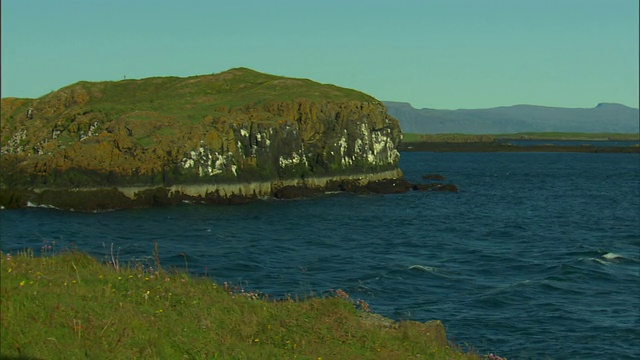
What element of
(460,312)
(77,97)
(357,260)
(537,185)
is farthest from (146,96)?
(460,312)

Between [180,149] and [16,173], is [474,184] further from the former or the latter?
[16,173]

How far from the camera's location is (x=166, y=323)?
562 inches

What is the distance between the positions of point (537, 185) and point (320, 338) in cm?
9467

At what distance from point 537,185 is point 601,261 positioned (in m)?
65.3

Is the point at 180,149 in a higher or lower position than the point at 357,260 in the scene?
higher

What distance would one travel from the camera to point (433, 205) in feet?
243

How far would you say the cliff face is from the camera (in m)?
66.6

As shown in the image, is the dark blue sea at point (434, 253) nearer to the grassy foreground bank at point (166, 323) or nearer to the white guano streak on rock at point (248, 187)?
the white guano streak on rock at point (248, 187)

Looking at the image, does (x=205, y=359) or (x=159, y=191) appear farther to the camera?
(x=159, y=191)

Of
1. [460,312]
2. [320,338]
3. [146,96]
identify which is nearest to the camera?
[320,338]

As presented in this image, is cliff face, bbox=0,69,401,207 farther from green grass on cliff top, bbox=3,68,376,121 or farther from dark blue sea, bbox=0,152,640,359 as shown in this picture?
dark blue sea, bbox=0,152,640,359

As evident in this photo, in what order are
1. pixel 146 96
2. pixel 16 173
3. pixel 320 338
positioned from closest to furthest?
pixel 320 338 → pixel 16 173 → pixel 146 96

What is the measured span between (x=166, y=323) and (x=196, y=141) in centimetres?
5938

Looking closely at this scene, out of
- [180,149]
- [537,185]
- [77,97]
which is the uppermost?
[77,97]
